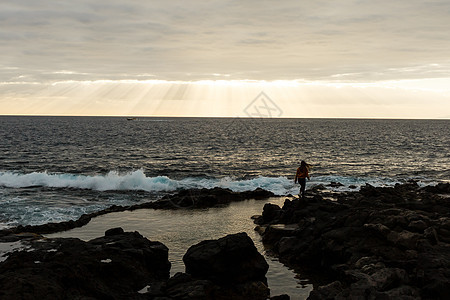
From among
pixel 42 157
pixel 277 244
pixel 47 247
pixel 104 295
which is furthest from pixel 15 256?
pixel 42 157

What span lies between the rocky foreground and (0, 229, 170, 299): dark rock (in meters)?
5.28

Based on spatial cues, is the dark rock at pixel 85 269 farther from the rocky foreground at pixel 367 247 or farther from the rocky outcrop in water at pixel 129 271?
the rocky foreground at pixel 367 247

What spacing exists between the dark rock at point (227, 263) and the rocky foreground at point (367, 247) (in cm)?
220

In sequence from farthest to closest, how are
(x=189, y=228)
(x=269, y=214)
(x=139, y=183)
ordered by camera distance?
(x=139, y=183) < (x=269, y=214) < (x=189, y=228)

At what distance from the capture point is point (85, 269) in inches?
434

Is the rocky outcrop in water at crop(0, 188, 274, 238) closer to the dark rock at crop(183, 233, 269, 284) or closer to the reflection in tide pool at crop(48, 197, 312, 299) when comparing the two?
the reflection in tide pool at crop(48, 197, 312, 299)

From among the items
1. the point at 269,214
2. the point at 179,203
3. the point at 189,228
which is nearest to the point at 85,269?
the point at 189,228

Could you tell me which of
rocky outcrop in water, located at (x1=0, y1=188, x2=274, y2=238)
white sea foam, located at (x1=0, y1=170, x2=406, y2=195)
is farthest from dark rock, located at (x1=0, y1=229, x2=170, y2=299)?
white sea foam, located at (x1=0, y1=170, x2=406, y2=195)

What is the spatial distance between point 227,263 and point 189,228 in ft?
23.2

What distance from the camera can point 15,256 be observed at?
489 inches

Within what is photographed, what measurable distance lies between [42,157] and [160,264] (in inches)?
1921

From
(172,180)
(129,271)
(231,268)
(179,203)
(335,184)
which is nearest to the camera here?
(129,271)

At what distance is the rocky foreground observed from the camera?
35.1 ft

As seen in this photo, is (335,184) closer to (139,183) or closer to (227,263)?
(139,183)
